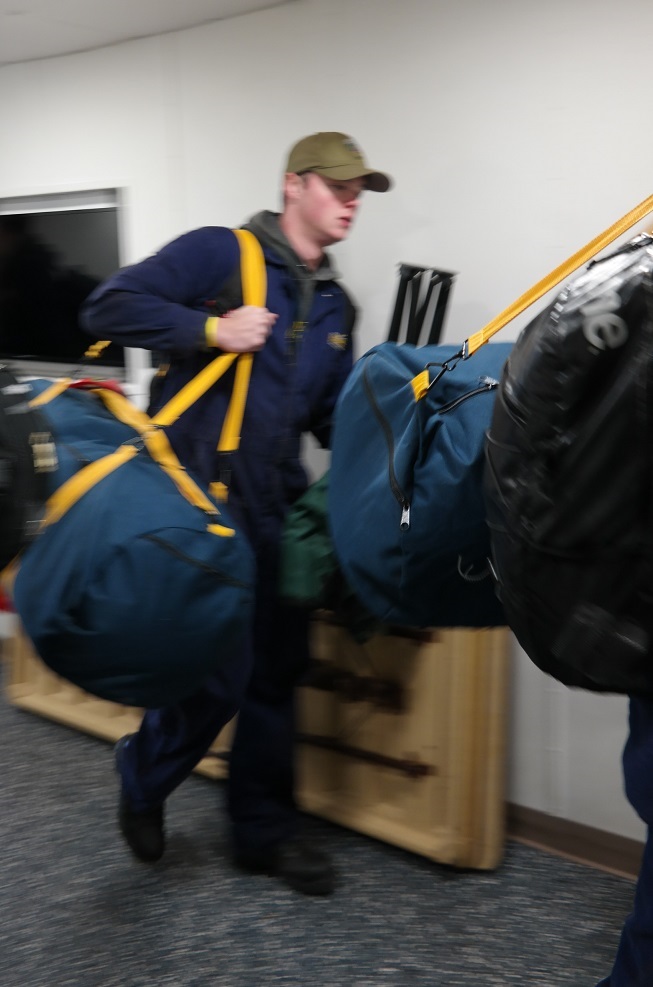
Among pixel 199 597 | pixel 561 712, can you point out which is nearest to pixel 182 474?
pixel 199 597

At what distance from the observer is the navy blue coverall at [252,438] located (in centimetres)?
213

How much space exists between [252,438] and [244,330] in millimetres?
265

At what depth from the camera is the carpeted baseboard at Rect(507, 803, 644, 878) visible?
8.00 feet

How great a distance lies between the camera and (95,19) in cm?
297

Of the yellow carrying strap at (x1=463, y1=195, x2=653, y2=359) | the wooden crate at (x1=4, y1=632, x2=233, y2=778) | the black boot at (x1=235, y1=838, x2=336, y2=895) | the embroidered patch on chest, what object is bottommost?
the black boot at (x1=235, y1=838, x2=336, y2=895)

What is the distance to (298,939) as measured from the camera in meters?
2.18

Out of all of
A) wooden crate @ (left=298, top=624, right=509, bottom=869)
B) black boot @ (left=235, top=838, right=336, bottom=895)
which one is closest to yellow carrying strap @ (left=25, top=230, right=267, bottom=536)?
wooden crate @ (left=298, top=624, right=509, bottom=869)

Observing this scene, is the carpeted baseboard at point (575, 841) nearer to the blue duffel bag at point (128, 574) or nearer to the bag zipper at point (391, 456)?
the blue duffel bag at point (128, 574)

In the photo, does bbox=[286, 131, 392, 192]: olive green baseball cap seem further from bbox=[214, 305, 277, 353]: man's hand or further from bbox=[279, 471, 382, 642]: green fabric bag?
bbox=[279, 471, 382, 642]: green fabric bag

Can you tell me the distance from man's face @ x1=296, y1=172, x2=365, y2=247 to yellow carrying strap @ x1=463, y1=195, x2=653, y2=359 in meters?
1.01

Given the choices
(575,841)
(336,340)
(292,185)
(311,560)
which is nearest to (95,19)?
(292,185)

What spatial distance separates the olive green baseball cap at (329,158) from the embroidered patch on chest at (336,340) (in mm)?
361

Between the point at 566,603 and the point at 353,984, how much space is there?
1.36m

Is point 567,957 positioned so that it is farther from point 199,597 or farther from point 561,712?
point 199,597
